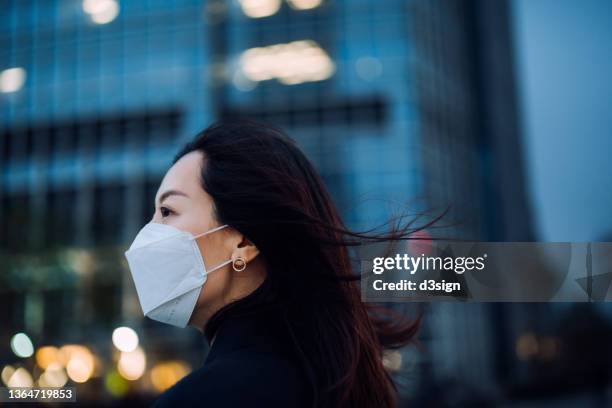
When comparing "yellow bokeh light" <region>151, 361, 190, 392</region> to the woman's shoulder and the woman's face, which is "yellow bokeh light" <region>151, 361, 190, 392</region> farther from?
the woman's shoulder

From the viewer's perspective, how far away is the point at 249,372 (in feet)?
4.88

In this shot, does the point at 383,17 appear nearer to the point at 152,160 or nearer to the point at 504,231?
the point at 152,160

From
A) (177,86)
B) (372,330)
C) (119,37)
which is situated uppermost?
(119,37)

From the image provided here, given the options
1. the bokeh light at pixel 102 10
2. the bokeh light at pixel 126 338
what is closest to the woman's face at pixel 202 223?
the bokeh light at pixel 126 338

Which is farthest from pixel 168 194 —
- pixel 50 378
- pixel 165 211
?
pixel 50 378

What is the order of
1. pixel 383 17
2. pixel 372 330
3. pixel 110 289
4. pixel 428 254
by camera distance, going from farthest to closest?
pixel 383 17 → pixel 110 289 → pixel 428 254 → pixel 372 330

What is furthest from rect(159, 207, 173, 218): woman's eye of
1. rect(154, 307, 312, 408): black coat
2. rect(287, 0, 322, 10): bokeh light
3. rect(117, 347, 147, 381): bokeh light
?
rect(287, 0, 322, 10): bokeh light

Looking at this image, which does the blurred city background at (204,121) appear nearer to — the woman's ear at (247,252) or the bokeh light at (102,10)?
the bokeh light at (102,10)

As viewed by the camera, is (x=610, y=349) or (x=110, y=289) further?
(x=610, y=349)

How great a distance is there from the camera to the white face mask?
1830 mm

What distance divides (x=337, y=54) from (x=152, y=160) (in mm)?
9677

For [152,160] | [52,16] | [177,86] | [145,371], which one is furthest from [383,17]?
[145,371]

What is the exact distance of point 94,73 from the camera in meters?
33.5

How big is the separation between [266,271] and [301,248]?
11 cm
